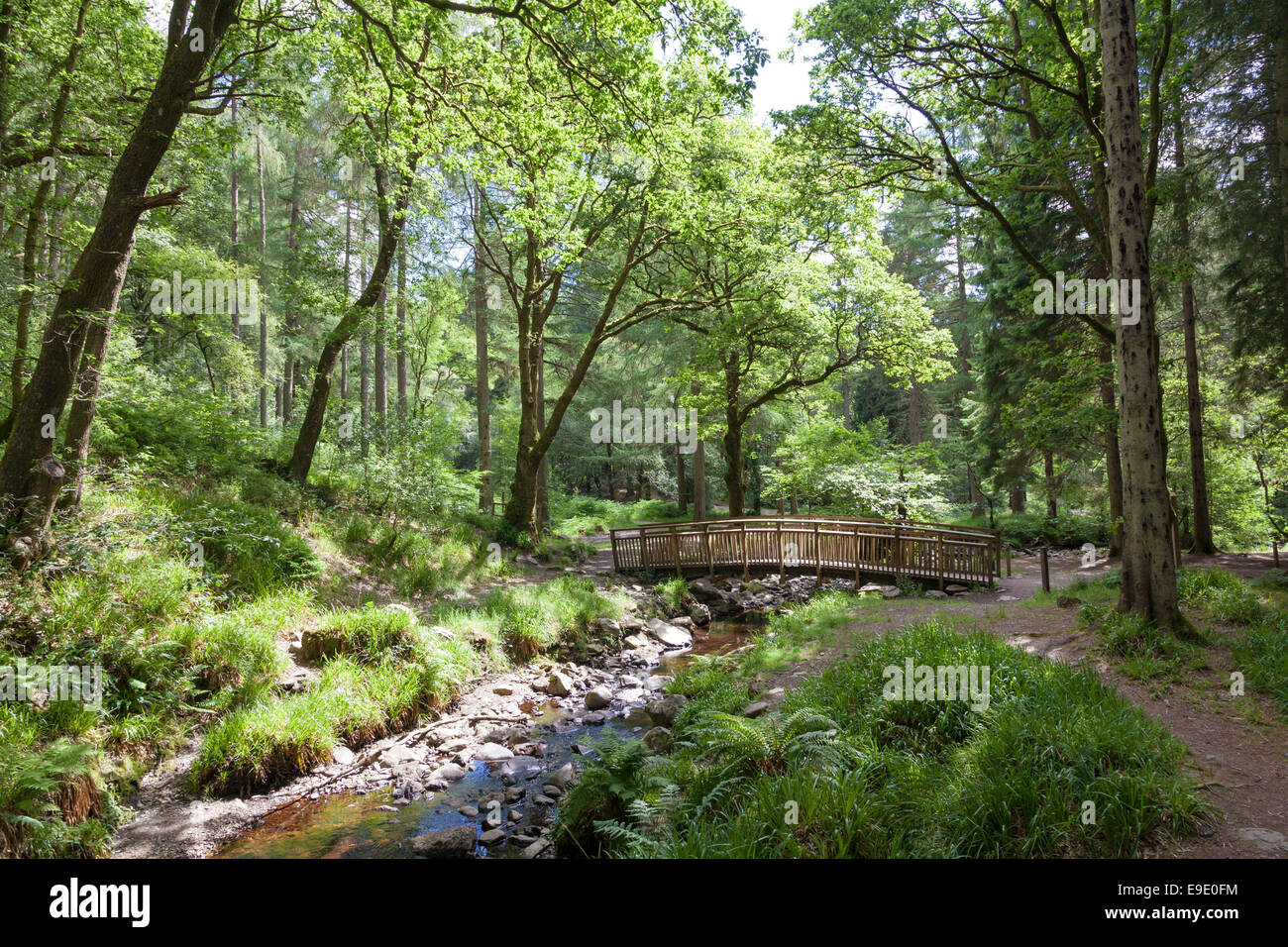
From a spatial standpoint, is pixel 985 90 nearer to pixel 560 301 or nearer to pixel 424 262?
pixel 424 262

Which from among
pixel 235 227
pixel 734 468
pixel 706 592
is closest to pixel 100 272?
pixel 706 592

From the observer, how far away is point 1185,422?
51.0ft

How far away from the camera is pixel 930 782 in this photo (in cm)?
387

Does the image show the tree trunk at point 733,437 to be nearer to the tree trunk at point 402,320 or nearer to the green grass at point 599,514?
the tree trunk at point 402,320

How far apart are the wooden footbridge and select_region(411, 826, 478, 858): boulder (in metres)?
10.5

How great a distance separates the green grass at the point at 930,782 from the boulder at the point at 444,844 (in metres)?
0.90

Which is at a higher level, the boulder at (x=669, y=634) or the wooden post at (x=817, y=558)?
the wooden post at (x=817, y=558)

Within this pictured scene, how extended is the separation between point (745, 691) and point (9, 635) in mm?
7185

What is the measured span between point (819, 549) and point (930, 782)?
10172mm

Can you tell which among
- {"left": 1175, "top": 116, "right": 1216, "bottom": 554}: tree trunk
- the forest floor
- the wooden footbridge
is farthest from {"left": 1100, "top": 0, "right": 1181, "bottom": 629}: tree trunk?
{"left": 1175, "top": 116, "right": 1216, "bottom": 554}: tree trunk

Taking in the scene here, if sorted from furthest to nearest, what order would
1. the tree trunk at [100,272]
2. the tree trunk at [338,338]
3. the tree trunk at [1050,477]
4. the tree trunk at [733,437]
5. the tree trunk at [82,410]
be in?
the tree trunk at [1050,477], the tree trunk at [733,437], the tree trunk at [338,338], the tree trunk at [82,410], the tree trunk at [100,272]

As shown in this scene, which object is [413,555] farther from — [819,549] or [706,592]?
[819,549]

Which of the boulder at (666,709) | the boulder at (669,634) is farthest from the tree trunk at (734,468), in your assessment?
the boulder at (666,709)

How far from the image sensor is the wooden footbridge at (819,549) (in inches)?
473
